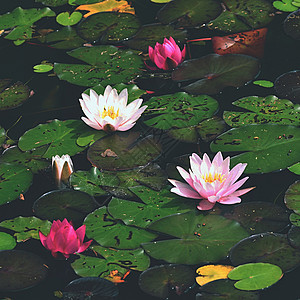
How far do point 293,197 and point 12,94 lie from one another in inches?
71.7

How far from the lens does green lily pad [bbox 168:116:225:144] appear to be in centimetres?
279

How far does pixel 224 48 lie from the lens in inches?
138

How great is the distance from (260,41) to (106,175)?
5.08 ft

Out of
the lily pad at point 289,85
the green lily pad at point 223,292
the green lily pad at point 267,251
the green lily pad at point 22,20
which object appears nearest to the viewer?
the green lily pad at point 223,292

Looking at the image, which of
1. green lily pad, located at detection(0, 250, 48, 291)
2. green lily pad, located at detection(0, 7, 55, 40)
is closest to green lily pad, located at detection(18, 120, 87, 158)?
green lily pad, located at detection(0, 250, 48, 291)

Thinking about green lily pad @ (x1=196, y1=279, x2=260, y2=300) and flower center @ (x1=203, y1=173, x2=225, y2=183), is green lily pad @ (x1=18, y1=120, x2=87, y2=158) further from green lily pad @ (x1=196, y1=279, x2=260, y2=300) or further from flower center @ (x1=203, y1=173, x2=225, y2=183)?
green lily pad @ (x1=196, y1=279, x2=260, y2=300)

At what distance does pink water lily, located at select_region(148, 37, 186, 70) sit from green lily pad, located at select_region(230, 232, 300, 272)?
1.45m

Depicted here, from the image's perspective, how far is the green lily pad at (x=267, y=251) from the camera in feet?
Answer: 6.92

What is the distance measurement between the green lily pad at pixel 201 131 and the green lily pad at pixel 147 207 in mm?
405

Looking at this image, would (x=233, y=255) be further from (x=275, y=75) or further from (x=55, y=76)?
(x=55, y=76)

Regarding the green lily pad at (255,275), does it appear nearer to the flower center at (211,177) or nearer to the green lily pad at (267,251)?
the green lily pad at (267,251)

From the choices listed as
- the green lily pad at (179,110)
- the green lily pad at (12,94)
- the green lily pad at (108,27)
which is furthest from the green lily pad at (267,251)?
the green lily pad at (108,27)

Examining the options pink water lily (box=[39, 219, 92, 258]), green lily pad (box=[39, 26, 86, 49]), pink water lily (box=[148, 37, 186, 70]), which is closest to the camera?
pink water lily (box=[39, 219, 92, 258])

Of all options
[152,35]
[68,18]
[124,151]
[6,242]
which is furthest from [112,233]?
[68,18]
